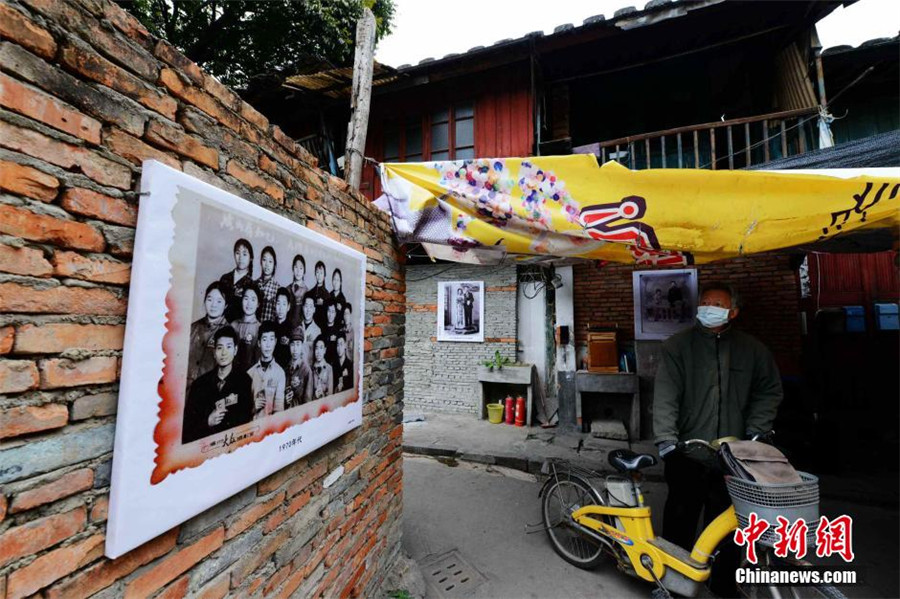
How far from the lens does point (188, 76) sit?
1.35 m

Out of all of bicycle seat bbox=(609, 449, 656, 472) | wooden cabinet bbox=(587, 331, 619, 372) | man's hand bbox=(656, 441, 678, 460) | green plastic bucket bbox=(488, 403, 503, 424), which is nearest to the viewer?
man's hand bbox=(656, 441, 678, 460)

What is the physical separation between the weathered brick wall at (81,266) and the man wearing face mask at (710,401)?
3.01 metres

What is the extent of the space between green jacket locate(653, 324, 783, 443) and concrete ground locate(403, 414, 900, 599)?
4.55ft

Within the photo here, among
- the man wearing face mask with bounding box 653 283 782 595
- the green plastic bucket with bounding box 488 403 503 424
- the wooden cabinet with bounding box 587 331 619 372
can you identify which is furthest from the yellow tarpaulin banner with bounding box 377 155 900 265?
the green plastic bucket with bounding box 488 403 503 424

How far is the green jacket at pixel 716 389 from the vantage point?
9.55 feet

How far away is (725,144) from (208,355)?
8508 mm

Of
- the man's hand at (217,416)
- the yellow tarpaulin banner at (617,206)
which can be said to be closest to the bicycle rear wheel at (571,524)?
the yellow tarpaulin banner at (617,206)

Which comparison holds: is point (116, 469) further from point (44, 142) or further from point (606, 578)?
point (606, 578)

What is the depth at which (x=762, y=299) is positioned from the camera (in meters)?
6.18

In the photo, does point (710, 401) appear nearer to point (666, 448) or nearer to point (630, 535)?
point (666, 448)

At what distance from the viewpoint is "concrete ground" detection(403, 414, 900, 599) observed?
2990mm

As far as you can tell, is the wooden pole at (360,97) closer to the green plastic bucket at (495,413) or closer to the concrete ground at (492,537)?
the concrete ground at (492,537)

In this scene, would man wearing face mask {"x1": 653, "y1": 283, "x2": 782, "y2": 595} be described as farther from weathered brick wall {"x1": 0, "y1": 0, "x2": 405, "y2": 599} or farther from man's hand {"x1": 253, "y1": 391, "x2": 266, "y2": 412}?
weathered brick wall {"x1": 0, "y1": 0, "x2": 405, "y2": 599}

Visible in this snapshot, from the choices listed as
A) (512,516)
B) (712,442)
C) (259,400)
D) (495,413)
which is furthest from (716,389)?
(495,413)
